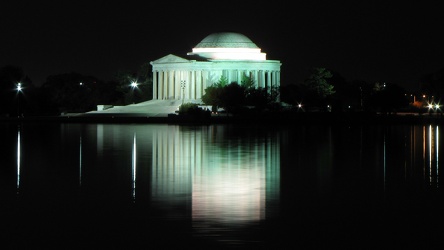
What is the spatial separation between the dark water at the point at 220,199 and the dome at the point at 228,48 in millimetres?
108828

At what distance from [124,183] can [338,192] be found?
6.83m

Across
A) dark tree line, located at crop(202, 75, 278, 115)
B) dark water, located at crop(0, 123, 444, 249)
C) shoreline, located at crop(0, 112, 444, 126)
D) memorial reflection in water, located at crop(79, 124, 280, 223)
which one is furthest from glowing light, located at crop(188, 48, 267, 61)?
dark water, located at crop(0, 123, 444, 249)

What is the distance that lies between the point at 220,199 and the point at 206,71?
125 meters

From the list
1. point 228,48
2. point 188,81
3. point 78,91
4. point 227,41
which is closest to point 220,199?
point 188,81

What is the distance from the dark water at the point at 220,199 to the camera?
20750 millimetres

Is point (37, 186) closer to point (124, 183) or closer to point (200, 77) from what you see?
point (124, 183)

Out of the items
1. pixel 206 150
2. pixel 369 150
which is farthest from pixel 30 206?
pixel 369 150

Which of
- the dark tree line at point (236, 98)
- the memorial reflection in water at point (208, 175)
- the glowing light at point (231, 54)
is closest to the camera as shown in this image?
the memorial reflection in water at point (208, 175)

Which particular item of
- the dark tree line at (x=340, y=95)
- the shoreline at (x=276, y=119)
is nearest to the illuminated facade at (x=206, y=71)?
the dark tree line at (x=340, y=95)

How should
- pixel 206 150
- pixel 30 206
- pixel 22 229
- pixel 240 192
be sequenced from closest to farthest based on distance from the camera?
pixel 22 229 < pixel 30 206 < pixel 240 192 < pixel 206 150

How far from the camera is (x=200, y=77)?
15150 centimetres

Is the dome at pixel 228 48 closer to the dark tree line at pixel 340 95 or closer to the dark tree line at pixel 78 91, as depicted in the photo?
the dark tree line at pixel 340 95

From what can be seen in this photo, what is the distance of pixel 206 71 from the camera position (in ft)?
498

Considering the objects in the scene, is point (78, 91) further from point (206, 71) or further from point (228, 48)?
point (228, 48)
